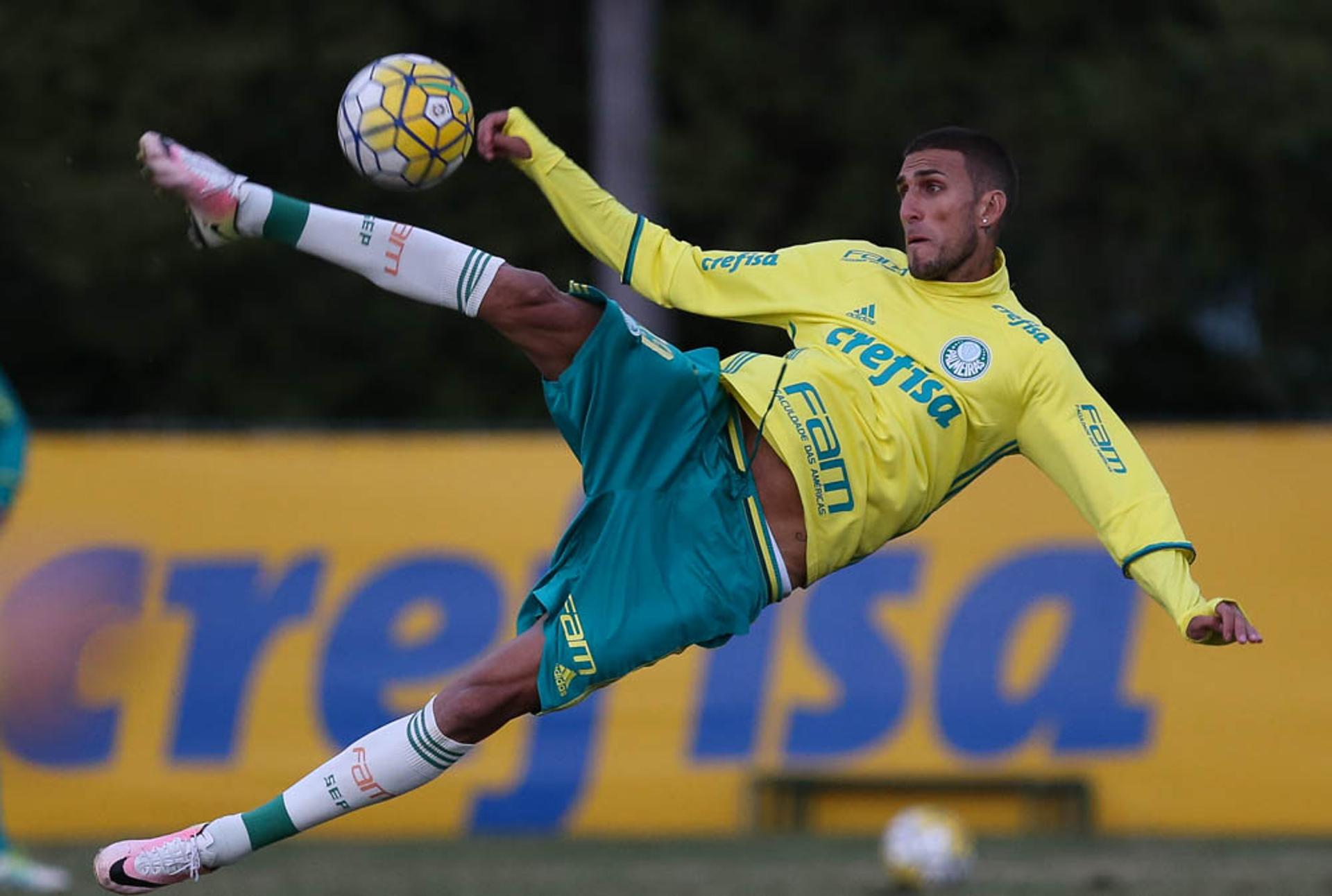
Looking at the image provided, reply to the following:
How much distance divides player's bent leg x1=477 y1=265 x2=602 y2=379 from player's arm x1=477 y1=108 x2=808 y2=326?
0.61 meters

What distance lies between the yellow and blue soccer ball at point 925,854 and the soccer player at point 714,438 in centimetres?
313

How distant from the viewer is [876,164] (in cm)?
1822

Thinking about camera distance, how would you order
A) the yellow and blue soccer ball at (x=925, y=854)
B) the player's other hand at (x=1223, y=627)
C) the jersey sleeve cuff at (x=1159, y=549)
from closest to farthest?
the player's other hand at (x=1223, y=627), the jersey sleeve cuff at (x=1159, y=549), the yellow and blue soccer ball at (x=925, y=854)

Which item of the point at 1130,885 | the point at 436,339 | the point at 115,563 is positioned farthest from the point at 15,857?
the point at 436,339

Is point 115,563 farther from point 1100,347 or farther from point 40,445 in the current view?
point 1100,347

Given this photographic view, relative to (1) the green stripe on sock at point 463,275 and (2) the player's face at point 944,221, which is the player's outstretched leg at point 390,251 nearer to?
(1) the green stripe on sock at point 463,275

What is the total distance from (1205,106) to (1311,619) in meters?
6.73

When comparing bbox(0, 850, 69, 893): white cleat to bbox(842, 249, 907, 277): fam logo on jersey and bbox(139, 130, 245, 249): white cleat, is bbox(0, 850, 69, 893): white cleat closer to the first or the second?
bbox(139, 130, 245, 249): white cleat

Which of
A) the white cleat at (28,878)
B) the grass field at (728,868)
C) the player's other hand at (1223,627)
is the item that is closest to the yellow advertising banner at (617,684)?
the grass field at (728,868)

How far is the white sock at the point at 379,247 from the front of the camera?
6059 mm

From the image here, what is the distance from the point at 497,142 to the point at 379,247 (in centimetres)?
66

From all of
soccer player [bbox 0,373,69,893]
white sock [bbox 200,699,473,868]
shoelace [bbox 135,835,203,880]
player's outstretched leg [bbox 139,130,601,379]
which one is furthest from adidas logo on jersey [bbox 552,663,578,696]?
soccer player [bbox 0,373,69,893]

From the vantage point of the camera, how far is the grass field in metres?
9.13

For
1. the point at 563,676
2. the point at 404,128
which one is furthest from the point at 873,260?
the point at 563,676
